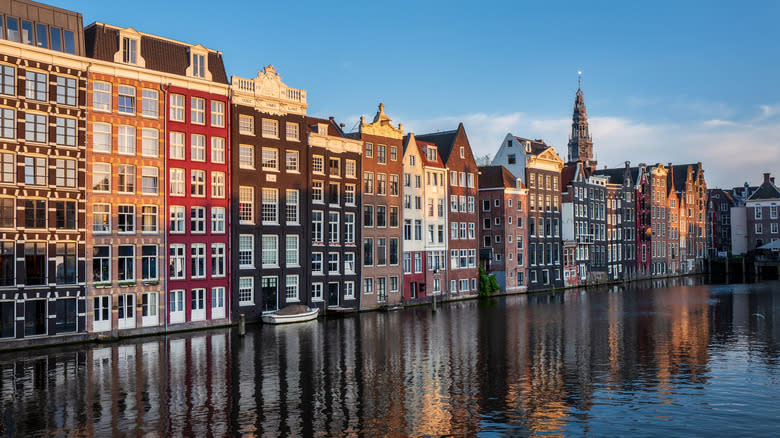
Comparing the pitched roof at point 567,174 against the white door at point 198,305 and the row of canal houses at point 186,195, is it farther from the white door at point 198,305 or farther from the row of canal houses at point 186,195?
the white door at point 198,305

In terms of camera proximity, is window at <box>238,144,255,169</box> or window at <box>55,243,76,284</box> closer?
window at <box>55,243,76,284</box>

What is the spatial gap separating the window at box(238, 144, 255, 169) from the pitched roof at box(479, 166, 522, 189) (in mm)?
48114

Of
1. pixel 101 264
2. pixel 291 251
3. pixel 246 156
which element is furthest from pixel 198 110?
pixel 291 251

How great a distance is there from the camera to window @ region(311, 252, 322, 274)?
73.9 m

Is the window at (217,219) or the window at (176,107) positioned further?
the window at (217,219)

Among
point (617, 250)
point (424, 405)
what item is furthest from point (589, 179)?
point (424, 405)

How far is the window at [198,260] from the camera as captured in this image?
6266cm

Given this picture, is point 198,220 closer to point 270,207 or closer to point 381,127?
point 270,207

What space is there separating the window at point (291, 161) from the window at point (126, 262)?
18.9m

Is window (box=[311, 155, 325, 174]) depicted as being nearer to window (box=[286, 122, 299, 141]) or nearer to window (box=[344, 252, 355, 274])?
window (box=[286, 122, 299, 141])

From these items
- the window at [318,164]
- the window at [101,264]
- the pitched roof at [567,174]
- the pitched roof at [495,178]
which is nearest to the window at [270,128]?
the window at [318,164]

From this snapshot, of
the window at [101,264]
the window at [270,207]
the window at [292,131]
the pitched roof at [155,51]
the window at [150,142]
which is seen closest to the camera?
the window at [101,264]

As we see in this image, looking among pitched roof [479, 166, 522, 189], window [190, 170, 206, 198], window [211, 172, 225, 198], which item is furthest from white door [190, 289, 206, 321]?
pitched roof [479, 166, 522, 189]

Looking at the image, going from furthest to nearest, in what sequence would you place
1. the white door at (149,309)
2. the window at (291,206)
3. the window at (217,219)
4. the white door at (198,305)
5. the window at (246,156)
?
the window at (291,206) → the window at (246,156) → the window at (217,219) → the white door at (198,305) → the white door at (149,309)
